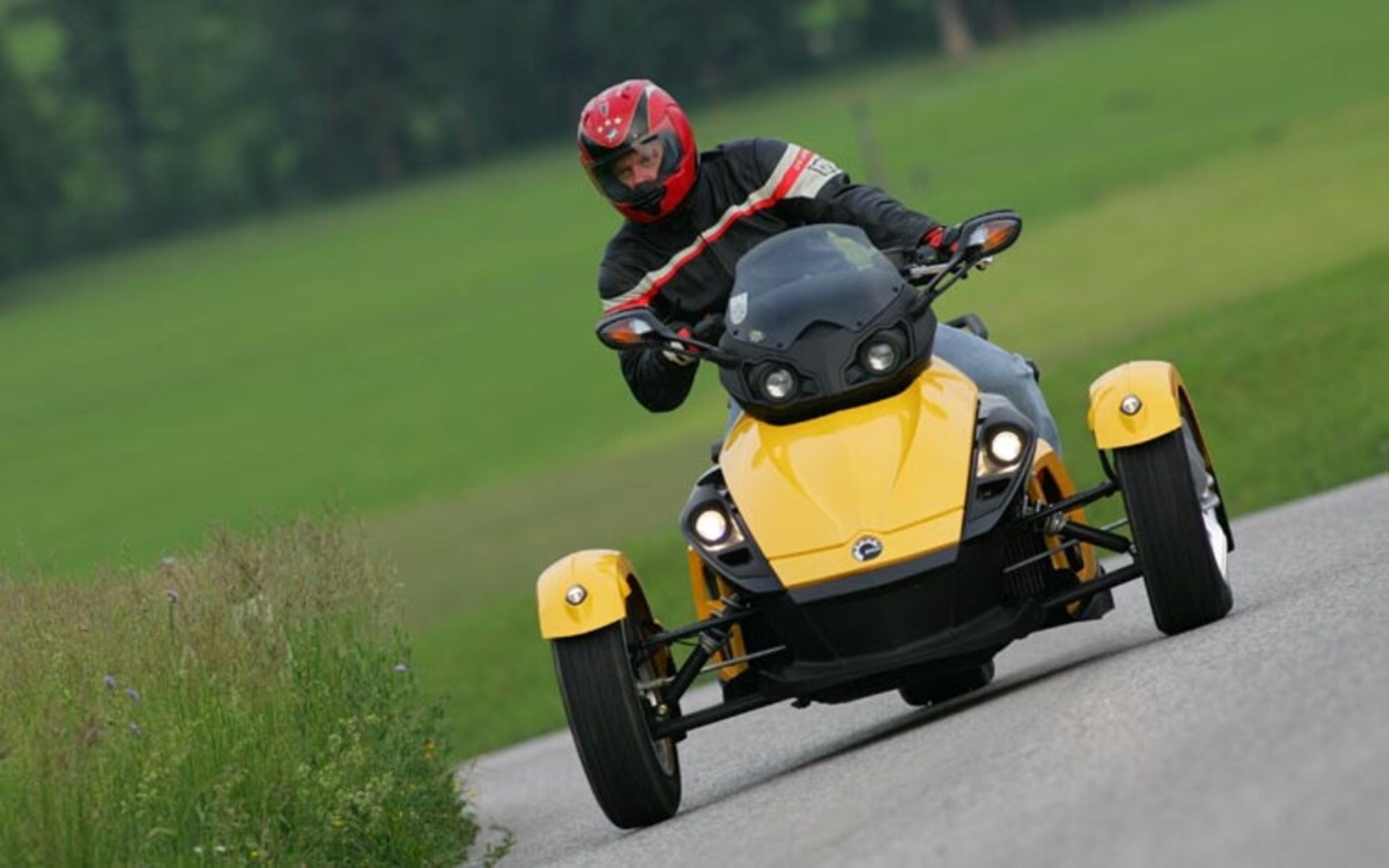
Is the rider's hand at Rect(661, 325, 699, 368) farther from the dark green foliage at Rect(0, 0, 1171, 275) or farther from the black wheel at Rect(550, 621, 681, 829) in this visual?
the dark green foliage at Rect(0, 0, 1171, 275)

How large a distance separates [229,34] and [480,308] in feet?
252

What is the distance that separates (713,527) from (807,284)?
106cm

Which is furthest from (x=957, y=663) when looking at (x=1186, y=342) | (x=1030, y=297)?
(x=1030, y=297)

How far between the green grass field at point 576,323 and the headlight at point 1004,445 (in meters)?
3.44

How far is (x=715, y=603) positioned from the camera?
11.4 meters

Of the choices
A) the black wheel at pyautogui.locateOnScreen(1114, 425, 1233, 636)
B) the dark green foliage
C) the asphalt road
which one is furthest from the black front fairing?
the dark green foliage

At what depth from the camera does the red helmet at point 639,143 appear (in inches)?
489

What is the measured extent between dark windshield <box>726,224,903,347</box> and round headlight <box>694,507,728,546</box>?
0.72 metres

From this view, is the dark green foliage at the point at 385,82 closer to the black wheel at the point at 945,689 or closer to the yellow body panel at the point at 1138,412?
the black wheel at the point at 945,689

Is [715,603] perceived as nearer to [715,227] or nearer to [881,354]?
[881,354]

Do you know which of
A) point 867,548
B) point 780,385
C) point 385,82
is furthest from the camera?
point 385,82

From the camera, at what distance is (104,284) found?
397 feet

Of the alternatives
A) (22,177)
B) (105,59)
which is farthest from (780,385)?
(105,59)

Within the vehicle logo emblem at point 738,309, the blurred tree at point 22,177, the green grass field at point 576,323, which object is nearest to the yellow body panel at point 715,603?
the vehicle logo emblem at point 738,309
